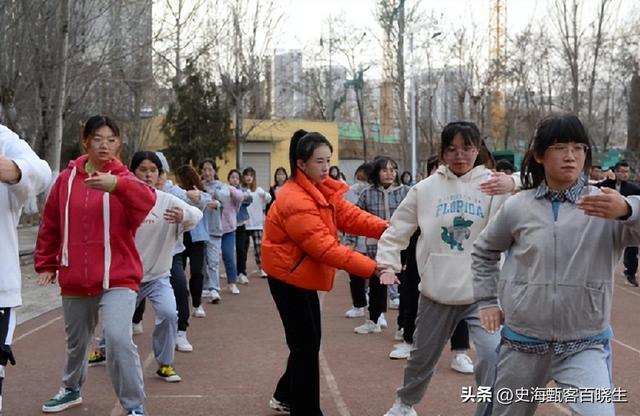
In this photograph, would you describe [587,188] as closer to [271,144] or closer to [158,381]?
[158,381]

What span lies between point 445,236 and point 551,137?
1.59 meters

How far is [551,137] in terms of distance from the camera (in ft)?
11.1

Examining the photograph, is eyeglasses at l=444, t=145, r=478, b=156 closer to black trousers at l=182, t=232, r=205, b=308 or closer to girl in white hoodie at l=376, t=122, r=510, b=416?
girl in white hoodie at l=376, t=122, r=510, b=416

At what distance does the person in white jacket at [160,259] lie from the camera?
20.9 ft

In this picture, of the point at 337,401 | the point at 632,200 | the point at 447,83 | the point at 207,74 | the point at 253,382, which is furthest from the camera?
the point at 447,83

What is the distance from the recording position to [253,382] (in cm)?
650

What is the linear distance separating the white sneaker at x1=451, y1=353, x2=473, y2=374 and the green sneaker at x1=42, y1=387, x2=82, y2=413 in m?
3.19

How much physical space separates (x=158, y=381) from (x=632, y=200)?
178 inches

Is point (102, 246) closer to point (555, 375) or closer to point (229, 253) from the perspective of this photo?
point (555, 375)

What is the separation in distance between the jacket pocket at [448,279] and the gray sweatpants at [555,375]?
1.20 metres

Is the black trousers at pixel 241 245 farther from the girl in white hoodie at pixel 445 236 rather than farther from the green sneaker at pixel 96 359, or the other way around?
the girl in white hoodie at pixel 445 236

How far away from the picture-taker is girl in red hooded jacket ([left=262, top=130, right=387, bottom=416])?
191 inches

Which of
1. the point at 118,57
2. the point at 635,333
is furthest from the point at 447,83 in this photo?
the point at 635,333

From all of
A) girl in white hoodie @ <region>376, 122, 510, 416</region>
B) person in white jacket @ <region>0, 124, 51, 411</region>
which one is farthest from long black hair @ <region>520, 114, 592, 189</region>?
person in white jacket @ <region>0, 124, 51, 411</region>
